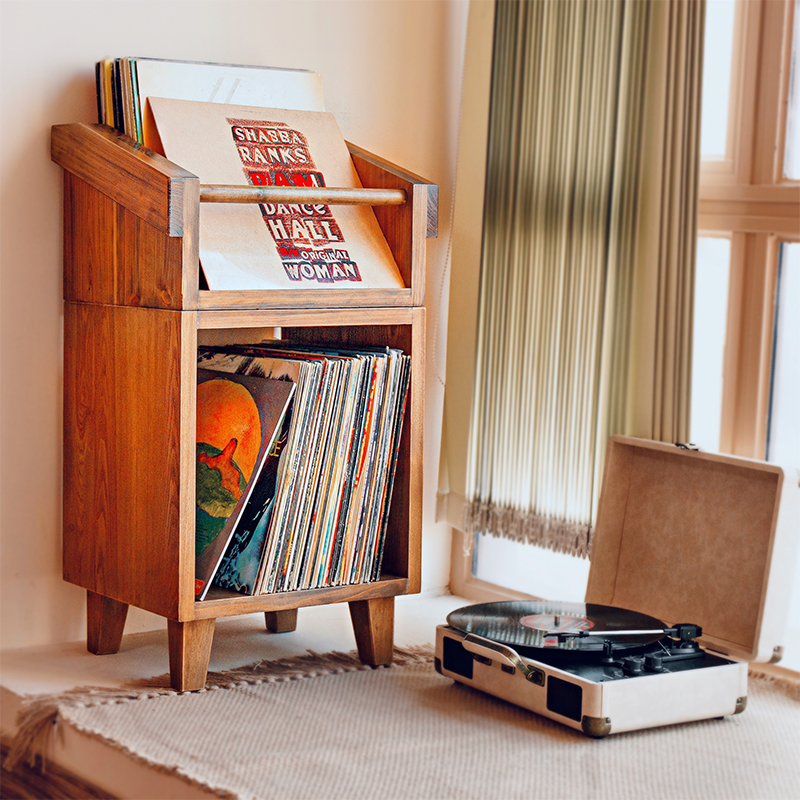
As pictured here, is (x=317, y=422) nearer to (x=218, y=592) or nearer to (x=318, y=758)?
(x=218, y=592)

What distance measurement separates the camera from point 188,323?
1.57m

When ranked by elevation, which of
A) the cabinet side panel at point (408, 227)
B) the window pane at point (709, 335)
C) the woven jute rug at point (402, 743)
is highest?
the cabinet side panel at point (408, 227)

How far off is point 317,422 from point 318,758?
1.63 feet

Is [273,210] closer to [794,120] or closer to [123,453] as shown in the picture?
[123,453]

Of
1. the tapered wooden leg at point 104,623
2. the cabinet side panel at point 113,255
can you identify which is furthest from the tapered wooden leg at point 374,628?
the cabinet side panel at point 113,255

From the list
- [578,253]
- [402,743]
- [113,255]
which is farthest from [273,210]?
[402,743]

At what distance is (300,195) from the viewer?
1.67m

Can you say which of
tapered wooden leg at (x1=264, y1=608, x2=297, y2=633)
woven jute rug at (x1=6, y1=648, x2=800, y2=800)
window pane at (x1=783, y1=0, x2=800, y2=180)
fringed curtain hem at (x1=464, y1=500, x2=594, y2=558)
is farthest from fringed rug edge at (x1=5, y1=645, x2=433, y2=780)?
window pane at (x1=783, y1=0, x2=800, y2=180)

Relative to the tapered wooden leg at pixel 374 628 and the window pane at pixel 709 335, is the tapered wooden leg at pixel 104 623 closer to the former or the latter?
the tapered wooden leg at pixel 374 628

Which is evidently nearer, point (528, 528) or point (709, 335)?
point (709, 335)

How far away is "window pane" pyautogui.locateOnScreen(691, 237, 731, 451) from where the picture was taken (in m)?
1.92

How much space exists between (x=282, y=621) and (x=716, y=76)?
1.22 meters

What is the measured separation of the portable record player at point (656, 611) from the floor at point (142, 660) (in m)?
0.33

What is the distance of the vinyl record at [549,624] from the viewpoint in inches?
62.3
